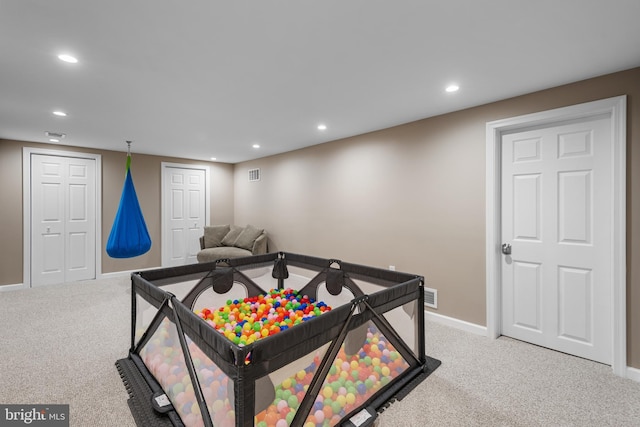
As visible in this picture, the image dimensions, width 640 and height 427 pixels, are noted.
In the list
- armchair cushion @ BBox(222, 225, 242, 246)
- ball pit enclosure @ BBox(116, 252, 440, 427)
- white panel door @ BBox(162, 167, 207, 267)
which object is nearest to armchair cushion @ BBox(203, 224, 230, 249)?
armchair cushion @ BBox(222, 225, 242, 246)

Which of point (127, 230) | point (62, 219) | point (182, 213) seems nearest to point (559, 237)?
point (127, 230)

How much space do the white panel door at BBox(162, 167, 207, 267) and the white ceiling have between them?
249 cm

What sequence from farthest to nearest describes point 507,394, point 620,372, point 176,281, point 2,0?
point 176,281 < point 620,372 < point 507,394 < point 2,0

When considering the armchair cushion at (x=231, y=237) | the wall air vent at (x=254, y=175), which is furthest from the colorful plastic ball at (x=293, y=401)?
the wall air vent at (x=254, y=175)

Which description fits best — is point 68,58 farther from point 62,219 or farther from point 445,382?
point 62,219

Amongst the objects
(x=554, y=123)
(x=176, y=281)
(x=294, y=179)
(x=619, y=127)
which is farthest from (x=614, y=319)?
(x=294, y=179)

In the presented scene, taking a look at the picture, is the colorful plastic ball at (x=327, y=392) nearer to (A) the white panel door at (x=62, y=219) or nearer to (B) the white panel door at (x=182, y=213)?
(B) the white panel door at (x=182, y=213)

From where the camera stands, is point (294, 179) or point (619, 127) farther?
point (294, 179)

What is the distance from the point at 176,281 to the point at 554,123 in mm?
3570

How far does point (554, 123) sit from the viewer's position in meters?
2.50

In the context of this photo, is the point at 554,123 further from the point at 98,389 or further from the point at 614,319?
the point at 98,389

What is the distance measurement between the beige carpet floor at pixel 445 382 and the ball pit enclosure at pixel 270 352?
14 centimetres

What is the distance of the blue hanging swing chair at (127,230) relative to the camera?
406cm

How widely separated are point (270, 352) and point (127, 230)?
12.8 feet
